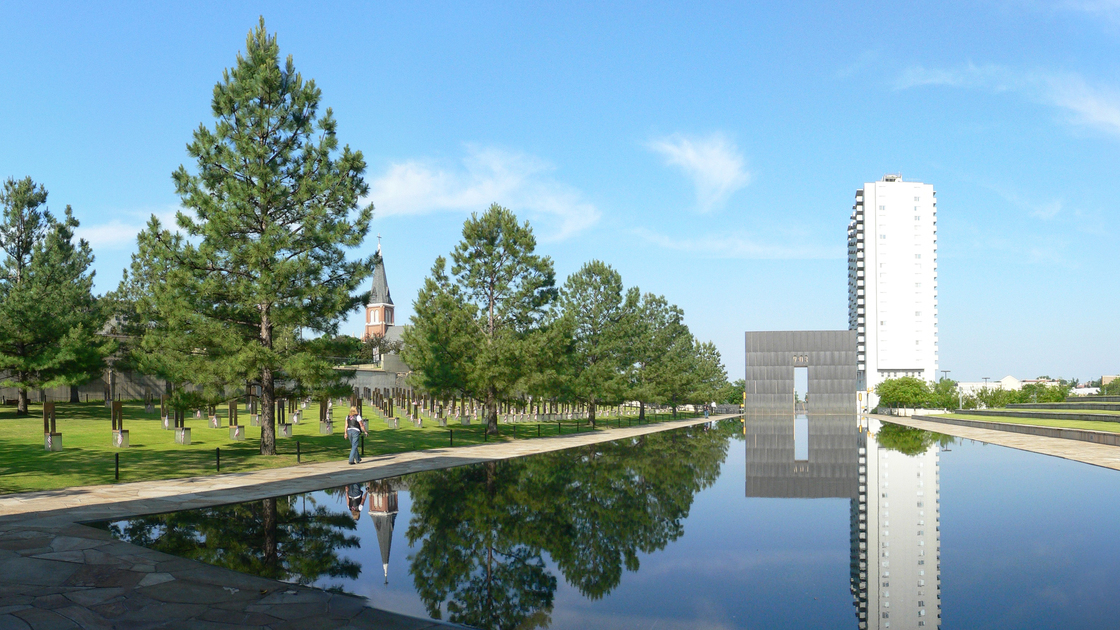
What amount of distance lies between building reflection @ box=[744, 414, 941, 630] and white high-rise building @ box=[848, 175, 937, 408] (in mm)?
136031

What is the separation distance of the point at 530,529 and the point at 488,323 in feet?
94.5

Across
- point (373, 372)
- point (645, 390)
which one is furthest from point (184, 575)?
point (373, 372)

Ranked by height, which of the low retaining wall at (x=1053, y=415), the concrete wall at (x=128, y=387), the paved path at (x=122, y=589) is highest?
the paved path at (x=122, y=589)

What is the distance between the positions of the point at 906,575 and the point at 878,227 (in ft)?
548

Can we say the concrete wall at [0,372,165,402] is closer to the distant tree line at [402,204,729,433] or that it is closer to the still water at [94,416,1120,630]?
the distant tree line at [402,204,729,433]

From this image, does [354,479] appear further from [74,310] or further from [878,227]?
[878,227]

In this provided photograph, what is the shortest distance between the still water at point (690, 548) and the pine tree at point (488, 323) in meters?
17.0

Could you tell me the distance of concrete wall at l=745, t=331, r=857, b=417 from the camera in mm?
107500

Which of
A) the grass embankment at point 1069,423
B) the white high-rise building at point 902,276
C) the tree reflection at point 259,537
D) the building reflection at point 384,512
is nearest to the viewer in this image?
the tree reflection at point 259,537

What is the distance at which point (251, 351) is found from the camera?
82.2 ft

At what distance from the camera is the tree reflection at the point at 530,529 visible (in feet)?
30.0

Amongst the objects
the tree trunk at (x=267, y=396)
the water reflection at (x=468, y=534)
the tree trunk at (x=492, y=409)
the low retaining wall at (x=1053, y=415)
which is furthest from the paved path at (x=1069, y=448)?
the tree trunk at (x=267, y=396)

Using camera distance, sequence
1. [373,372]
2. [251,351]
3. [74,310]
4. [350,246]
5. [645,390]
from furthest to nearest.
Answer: [373,372]
[645,390]
[74,310]
[350,246]
[251,351]

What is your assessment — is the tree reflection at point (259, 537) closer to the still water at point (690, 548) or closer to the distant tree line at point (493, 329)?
the still water at point (690, 548)
